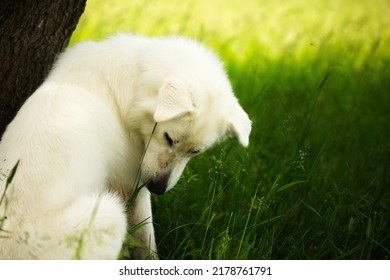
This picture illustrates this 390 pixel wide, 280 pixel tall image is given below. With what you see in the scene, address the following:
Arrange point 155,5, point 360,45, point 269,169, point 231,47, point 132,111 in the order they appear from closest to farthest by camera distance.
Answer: point 132,111 < point 269,169 < point 360,45 < point 231,47 < point 155,5

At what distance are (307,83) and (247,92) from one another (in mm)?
981

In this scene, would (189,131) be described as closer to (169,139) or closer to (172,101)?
(169,139)

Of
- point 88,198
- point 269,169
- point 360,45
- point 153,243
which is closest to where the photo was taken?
point 88,198

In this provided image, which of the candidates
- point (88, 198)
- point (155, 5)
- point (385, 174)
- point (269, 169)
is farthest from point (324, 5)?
point (88, 198)

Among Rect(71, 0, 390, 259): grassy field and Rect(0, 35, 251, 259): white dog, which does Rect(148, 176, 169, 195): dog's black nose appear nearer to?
Result: Rect(0, 35, 251, 259): white dog

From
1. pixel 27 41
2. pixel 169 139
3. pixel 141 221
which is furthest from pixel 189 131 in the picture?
pixel 27 41

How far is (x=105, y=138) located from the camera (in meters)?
3.54

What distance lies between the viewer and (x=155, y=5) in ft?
26.1

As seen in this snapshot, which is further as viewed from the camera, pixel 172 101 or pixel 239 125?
pixel 239 125

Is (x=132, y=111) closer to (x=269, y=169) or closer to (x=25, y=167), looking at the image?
(x=25, y=167)

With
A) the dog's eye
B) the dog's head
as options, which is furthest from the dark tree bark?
the dog's eye

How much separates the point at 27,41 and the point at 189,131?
1211 mm

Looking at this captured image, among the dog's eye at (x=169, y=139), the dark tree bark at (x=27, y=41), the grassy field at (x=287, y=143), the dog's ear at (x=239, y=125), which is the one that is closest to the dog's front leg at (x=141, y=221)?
the grassy field at (x=287, y=143)

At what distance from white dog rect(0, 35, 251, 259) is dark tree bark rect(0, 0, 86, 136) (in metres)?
0.20
